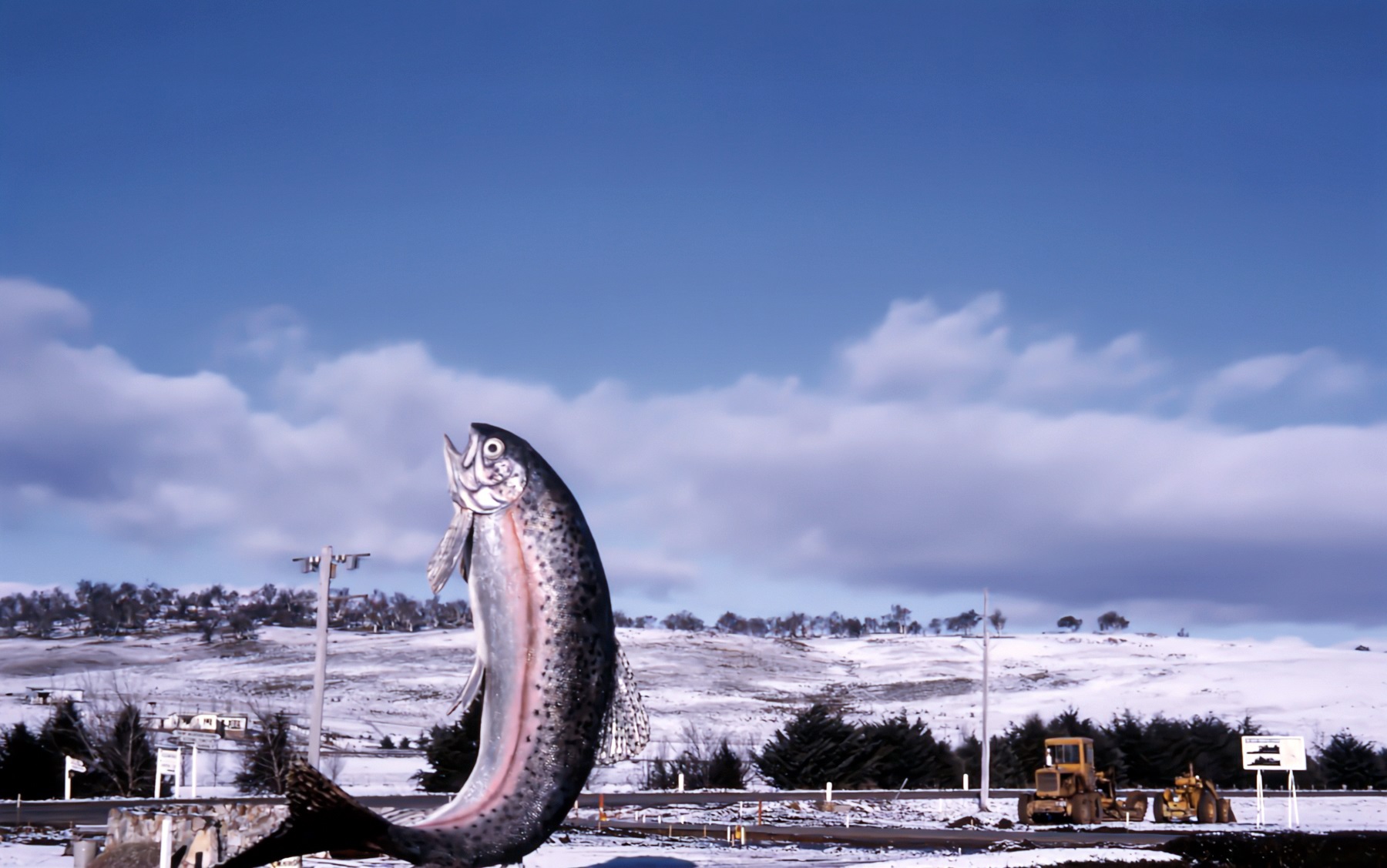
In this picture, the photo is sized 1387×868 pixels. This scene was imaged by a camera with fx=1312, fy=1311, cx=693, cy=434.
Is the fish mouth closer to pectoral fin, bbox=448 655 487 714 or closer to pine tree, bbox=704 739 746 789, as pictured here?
pectoral fin, bbox=448 655 487 714

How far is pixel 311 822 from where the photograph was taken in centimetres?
731

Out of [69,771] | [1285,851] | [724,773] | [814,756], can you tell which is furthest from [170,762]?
[814,756]

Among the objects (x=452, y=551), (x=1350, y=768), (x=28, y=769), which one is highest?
(x=452, y=551)

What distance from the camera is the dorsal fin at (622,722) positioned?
9.68 meters

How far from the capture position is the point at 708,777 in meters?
52.8

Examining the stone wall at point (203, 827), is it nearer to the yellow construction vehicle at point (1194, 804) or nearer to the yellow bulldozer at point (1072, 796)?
the yellow bulldozer at point (1072, 796)

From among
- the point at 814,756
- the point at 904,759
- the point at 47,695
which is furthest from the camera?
the point at 47,695

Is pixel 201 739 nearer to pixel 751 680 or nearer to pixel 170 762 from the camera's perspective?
pixel 170 762

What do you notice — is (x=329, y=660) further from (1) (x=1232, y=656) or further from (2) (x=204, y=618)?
(1) (x=1232, y=656)

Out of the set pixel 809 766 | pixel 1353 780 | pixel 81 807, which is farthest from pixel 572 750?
pixel 1353 780

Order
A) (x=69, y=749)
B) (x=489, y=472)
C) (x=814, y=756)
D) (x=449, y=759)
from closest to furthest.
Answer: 1. (x=489, y=472)
2. (x=449, y=759)
3. (x=69, y=749)
4. (x=814, y=756)

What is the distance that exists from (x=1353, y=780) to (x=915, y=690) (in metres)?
49.4

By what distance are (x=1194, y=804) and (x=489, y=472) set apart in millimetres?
35285

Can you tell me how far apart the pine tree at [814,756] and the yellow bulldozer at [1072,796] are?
535 inches
